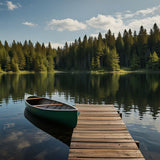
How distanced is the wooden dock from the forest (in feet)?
271

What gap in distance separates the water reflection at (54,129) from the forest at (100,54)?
80.8 m

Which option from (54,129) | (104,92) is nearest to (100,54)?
(104,92)

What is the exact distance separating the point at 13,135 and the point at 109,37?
10731 centimetres

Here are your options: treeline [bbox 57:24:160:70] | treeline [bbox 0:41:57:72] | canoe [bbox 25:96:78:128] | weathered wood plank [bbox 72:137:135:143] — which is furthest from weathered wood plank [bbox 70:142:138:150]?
treeline [bbox 0:41:57:72]

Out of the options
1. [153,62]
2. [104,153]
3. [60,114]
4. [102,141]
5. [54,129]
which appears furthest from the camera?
[153,62]

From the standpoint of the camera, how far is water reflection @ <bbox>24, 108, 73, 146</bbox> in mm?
9313

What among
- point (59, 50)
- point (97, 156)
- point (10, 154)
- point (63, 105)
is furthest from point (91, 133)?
point (59, 50)

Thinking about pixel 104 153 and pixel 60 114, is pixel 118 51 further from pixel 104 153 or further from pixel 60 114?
pixel 104 153

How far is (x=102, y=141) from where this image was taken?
271 inches

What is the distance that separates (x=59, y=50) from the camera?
13912cm

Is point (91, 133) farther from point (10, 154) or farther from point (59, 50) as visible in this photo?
point (59, 50)

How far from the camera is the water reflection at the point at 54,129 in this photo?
931 centimetres

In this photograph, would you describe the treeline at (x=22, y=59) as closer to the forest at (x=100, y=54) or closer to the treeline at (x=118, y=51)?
the forest at (x=100, y=54)

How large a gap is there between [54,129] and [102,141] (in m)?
4.66
